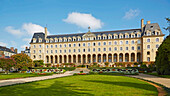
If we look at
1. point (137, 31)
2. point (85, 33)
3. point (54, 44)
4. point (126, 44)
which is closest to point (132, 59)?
point (126, 44)

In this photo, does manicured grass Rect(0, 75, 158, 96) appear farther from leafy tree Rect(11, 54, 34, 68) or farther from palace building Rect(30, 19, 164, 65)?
palace building Rect(30, 19, 164, 65)

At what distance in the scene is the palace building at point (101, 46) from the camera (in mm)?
50156

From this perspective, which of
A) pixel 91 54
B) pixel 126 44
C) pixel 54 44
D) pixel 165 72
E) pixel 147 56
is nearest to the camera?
pixel 165 72

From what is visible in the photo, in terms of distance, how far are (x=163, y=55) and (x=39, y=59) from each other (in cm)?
5419

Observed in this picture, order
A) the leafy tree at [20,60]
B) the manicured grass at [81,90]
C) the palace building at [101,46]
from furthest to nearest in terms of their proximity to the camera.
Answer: the palace building at [101,46]
the leafy tree at [20,60]
the manicured grass at [81,90]

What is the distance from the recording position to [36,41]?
64.5 metres

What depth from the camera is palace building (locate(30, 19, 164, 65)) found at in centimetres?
5016

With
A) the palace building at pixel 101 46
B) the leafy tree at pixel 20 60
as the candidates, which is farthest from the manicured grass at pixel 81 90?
the palace building at pixel 101 46

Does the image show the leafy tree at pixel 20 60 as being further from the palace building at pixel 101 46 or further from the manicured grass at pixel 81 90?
the palace building at pixel 101 46

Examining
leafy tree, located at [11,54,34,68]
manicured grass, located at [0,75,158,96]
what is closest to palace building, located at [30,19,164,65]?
leafy tree, located at [11,54,34,68]

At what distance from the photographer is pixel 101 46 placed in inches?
2253

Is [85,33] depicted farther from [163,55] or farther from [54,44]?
[163,55]

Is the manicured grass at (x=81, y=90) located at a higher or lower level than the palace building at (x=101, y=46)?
lower

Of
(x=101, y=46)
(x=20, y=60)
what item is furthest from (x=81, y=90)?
(x=101, y=46)
